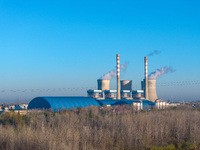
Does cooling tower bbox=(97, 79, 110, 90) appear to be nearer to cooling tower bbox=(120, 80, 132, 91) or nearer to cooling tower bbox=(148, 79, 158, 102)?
cooling tower bbox=(120, 80, 132, 91)

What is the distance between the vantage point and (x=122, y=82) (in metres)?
54.8

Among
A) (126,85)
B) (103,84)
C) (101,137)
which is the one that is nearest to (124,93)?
(126,85)

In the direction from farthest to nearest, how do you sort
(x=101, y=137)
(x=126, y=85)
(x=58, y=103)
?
(x=126, y=85) < (x=58, y=103) < (x=101, y=137)

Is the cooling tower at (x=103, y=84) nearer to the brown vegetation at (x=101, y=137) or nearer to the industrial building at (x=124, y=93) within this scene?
the industrial building at (x=124, y=93)

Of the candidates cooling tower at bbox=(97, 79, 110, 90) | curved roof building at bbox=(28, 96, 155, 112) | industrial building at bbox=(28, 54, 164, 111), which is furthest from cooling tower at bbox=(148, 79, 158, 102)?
curved roof building at bbox=(28, 96, 155, 112)

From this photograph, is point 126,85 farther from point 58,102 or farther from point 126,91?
point 58,102

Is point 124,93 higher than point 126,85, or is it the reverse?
point 126,85

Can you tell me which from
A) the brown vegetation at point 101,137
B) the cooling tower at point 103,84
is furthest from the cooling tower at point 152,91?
the brown vegetation at point 101,137

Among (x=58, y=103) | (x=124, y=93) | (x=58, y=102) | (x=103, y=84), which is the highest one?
(x=103, y=84)

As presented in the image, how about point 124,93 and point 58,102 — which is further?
point 124,93

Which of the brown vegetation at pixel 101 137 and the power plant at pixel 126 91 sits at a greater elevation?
the power plant at pixel 126 91

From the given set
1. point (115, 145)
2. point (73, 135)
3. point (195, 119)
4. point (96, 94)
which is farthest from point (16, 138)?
point (96, 94)

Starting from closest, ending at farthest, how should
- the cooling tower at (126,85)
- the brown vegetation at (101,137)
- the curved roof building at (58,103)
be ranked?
the brown vegetation at (101,137), the curved roof building at (58,103), the cooling tower at (126,85)

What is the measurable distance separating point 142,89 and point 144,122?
118 ft
